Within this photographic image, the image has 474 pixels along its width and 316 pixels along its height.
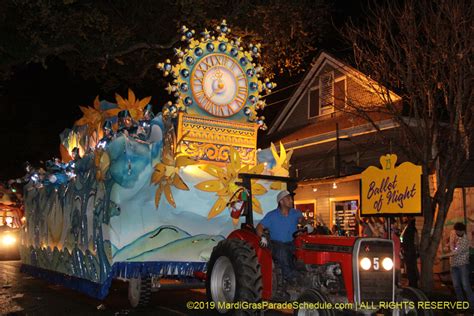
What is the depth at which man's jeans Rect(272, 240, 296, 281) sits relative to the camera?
7.46 meters

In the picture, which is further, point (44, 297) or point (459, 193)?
point (459, 193)

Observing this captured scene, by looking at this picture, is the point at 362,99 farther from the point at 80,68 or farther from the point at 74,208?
the point at 74,208

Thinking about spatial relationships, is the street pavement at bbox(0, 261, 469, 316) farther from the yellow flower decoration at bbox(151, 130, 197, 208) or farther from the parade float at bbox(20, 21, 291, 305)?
the yellow flower decoration at bbox(151, 130, 197, 208)

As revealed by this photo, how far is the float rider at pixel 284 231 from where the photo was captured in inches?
294

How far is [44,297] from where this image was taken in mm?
11602

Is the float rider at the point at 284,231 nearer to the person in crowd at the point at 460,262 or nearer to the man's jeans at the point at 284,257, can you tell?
the man's jeans at the point at 284,257

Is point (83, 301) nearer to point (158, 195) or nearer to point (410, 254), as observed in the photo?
point (158, 195)

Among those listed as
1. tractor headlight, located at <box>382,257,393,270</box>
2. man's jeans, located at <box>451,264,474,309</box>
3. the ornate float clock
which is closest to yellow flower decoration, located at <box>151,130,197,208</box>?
the ornate float clock

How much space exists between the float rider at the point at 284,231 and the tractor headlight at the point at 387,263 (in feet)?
4.05

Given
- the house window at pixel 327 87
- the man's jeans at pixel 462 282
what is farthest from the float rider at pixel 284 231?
the house window at pixel 327 87

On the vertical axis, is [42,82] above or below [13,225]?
above

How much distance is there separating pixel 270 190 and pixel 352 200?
979 centimetres

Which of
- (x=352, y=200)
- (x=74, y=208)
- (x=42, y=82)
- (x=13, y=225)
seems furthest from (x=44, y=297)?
(x=13, y=225)

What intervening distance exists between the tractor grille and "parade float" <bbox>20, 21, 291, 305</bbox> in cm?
228
